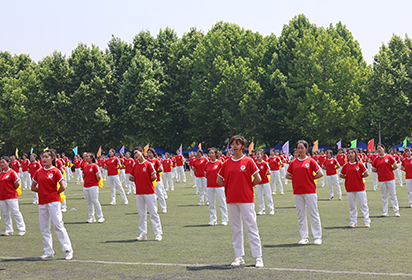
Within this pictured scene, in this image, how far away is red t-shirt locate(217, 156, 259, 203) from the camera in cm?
900

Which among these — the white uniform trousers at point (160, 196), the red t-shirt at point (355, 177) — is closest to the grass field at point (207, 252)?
the red t-shirt at point (355, 177)

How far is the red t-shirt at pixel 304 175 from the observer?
11.3 metres

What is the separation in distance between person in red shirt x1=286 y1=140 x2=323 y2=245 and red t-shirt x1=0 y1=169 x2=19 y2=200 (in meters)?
7.47

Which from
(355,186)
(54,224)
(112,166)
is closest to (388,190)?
(355,186)

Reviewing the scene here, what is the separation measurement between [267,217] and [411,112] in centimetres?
4509

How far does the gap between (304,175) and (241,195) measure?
9.25 ft

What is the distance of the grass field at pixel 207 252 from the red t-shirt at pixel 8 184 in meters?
1.15

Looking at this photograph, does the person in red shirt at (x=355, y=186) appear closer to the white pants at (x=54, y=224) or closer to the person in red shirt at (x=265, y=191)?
the person in red shirt at (x=265, y=191)

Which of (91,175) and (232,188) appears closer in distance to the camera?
(232,188)

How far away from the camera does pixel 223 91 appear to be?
5697 centimetres

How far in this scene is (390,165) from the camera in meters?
15.9

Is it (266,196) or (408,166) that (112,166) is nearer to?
(266,196)

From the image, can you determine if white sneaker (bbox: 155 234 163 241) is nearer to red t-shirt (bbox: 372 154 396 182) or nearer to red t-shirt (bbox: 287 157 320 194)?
red t-shirt (bbox: 287 157 320 194)

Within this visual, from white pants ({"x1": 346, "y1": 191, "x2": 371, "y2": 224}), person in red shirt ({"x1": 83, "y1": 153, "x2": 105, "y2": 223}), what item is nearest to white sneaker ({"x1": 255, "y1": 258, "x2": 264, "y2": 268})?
white pants ({"x1": 346, "y1": 191, "x2": 371, "y2": 224})
